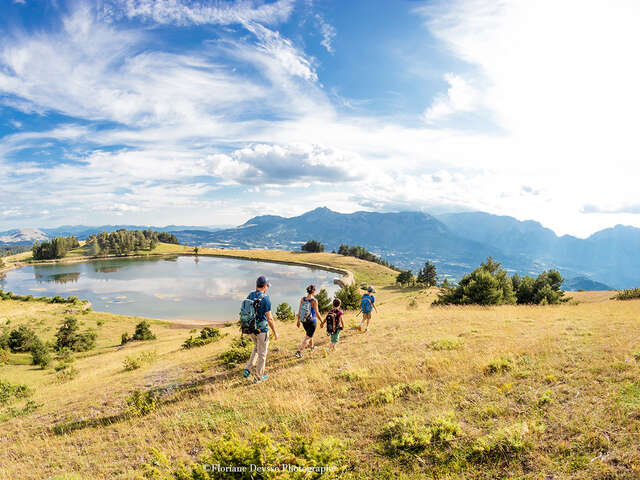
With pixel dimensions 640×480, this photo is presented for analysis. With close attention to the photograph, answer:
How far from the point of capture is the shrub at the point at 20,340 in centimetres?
3056

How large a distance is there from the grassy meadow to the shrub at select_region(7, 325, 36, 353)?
25.6m

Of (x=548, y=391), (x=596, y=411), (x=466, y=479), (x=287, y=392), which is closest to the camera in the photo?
(x=466, y=479)

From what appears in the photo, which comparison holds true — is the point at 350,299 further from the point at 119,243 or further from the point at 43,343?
the point at 119,243

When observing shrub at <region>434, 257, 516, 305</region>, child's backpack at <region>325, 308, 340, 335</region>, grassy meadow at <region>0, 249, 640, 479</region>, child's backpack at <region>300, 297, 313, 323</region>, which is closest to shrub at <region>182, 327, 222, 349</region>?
grassy meadow at <region>0, 249, 640, 479</region>

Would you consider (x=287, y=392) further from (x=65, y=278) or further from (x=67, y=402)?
(x=65, y=278)

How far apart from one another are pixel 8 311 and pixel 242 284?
48.6 m

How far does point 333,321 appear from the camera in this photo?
12.8 m

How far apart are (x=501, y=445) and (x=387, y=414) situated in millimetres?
2308

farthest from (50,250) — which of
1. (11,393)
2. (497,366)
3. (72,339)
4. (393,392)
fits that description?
(497,366)

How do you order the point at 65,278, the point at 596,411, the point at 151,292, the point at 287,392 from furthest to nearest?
1. the point at 65,278
2. the point at 151,292
3. the point at 287,392
4. the point at 596,411

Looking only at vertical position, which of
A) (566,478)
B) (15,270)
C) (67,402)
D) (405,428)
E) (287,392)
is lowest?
(15,270)

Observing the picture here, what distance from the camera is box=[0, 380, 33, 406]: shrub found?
14498 mm

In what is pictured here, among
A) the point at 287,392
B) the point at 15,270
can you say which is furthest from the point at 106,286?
the point at 287,392

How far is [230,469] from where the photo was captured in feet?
13.6
